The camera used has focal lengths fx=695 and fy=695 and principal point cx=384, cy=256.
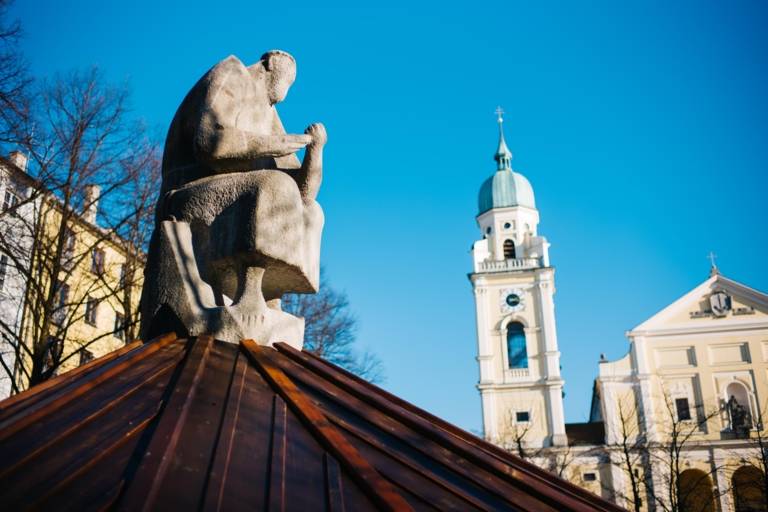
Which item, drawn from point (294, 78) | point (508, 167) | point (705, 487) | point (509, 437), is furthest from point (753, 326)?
point (294, 78)

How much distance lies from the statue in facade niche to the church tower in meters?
37.2

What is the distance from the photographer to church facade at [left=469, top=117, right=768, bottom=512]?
3875 centimetres

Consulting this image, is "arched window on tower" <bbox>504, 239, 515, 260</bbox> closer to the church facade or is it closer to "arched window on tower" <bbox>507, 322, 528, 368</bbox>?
the church facade

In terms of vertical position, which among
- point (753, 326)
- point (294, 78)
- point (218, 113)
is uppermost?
point (753, 326)

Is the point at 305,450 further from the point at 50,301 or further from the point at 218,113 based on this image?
the point at 50,301

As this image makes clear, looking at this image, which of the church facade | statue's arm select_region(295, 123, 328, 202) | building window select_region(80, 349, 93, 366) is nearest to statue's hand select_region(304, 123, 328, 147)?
statue's arm select_region(295, 123, 328, 202)

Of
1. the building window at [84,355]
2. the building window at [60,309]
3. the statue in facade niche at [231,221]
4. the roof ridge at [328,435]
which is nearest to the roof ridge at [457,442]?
the roof ridge at [328,435]

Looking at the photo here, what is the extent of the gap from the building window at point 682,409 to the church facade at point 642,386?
0.06 meters

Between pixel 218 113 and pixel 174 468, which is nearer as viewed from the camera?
pixel 174 468

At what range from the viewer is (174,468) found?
242 centimetres

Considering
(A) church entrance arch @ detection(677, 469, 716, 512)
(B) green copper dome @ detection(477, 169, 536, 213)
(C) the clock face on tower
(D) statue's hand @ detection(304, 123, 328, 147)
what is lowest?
(A) church entrance arch @ detection(677, 469, 716, 512)

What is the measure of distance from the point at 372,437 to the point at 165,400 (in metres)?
0.91

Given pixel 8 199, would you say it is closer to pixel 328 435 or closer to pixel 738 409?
pixel 328 435

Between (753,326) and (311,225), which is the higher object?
(753,326)
